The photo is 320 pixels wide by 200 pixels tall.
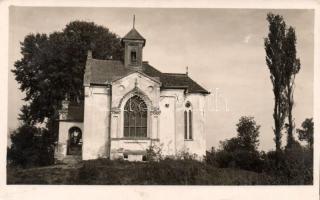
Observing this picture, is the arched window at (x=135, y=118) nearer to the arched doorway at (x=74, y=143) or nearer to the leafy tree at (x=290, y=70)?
the arched doorway at (x=74, y=143)

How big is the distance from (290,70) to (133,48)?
10.2 m

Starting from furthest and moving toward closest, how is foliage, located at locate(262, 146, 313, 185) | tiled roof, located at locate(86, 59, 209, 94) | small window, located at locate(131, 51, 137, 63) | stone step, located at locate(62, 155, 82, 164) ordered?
small window, located at locate(131, 51, 137, 63), stone step, located at locate(62, 155, 82, 164), tiled roof, located at locate(86, 59, 209, 94), foliage, located at locate(262, 146, 313, 185)

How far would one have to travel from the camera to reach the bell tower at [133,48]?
26.9m

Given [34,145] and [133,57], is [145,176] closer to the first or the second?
[133,57]

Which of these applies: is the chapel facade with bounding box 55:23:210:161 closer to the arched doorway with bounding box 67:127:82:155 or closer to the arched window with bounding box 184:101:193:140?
the arched window with bounding box 184:101:193:140

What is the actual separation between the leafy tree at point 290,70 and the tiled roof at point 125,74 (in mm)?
6832

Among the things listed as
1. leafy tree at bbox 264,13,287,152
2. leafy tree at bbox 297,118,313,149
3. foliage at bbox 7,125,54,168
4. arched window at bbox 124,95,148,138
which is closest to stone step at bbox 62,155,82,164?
foliage at bbox 7,125,54,168

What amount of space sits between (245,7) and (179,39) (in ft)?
15.4

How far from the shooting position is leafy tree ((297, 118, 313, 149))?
17533 mm

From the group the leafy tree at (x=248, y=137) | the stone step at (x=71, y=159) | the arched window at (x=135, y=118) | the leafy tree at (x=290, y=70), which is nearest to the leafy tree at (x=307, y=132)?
the leafy tree at (x=290, y=70)

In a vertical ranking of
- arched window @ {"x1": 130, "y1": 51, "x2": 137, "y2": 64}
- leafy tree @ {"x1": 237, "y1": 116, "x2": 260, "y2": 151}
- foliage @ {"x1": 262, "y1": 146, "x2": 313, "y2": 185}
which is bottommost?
foliage @ {"x1": 262, "y1": 146, "x2": 313, "y2": 185}

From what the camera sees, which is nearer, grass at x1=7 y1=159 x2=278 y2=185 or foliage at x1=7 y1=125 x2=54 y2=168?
grass at x1=7 y1=159 x2=278 y2=185
